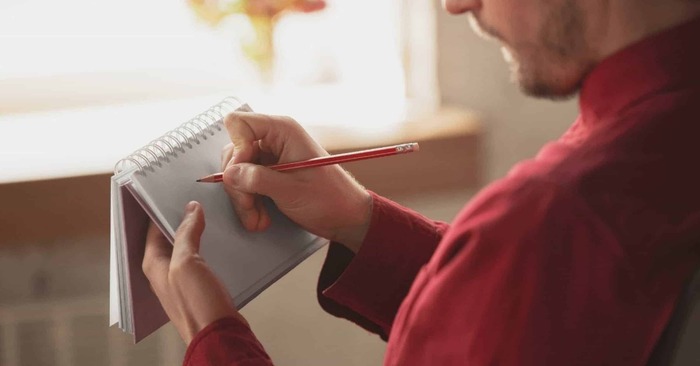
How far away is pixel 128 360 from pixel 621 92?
1.14m

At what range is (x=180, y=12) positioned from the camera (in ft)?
5.57

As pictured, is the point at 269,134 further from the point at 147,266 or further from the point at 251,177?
the point at 147,266

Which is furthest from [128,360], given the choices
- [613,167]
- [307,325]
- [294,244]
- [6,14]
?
[613,167]

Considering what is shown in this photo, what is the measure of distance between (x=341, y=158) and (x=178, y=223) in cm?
16

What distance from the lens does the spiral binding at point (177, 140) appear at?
911 mm

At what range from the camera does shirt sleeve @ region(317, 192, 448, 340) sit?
1016 millimetres

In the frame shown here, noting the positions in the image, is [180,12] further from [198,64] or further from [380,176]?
[380,176]

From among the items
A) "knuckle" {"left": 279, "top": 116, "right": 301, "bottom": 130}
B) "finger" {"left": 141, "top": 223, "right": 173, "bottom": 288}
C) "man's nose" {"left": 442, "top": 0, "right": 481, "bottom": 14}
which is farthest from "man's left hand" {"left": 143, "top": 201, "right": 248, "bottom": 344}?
"man's nose" {"left": 442, "top": 0, "right": 481, "bottom": 14}

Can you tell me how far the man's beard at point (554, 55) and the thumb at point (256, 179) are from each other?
0.88 feet

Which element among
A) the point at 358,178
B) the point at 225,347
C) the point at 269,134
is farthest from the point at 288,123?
the point at 358,178

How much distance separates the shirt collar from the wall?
870 mm

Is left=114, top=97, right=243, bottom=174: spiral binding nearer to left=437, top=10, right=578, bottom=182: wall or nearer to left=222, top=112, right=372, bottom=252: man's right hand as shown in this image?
left=222, top=112, right=372, bottom=252: man's right hand

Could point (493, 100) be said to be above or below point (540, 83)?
below

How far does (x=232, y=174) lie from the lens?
3.11 feet
